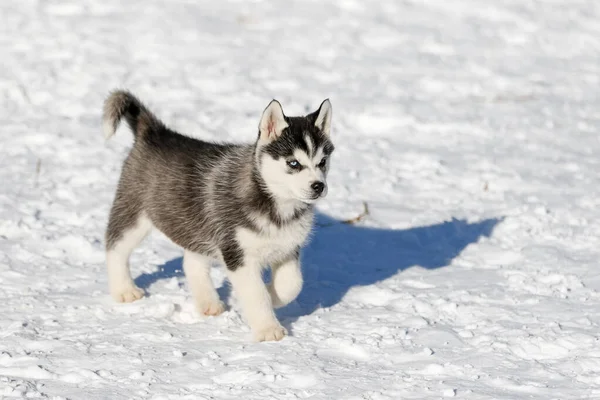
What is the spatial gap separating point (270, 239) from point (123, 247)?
1108 millimetres

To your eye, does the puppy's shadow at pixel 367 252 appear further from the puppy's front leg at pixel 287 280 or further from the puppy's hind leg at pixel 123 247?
the puppy's hind leg at pixel 123 247

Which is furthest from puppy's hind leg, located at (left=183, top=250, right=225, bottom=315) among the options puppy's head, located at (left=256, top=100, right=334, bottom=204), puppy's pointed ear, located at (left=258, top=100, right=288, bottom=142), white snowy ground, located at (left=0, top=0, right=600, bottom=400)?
puppy's pointed ear, located at (left=258, top=100, right=288, bottom=142)

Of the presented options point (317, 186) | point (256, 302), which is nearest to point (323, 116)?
point (317, 186)

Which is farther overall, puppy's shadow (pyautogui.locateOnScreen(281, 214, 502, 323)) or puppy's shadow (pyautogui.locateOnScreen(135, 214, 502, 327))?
puppy's shadow (pyautogui.locateOnScreen(281, 214, 502, 323))

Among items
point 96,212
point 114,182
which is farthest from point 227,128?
point 96,212

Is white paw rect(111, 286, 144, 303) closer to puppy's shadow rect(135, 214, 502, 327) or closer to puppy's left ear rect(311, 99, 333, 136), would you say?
puppy's shadow rect(135, 214, 502, 327)

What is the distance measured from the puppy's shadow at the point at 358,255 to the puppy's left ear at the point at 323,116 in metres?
1.12

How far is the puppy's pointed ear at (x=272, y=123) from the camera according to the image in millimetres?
5184

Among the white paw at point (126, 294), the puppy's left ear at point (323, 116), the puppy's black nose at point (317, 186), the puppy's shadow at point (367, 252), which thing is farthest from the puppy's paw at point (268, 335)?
the puppy's left ear at point (323, 116)

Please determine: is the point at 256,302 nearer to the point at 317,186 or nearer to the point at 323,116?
the point at 317,186

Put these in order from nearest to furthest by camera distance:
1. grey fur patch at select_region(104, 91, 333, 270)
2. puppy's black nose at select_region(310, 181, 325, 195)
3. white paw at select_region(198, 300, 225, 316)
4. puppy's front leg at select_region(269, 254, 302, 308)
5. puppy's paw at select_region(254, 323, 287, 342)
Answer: puppy's black nose at select_region(310, 181, 325, 195), puppy's paw at select_region(254, 323, 287, 342), grey fur patch at select_region(104, 91, 333, 270), puppy's front leg at select_region(269, 254, 302, 308), white paw at select_region(198, 300, 225, 316)

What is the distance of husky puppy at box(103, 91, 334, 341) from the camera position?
5160mm

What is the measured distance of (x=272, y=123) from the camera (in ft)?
17.1

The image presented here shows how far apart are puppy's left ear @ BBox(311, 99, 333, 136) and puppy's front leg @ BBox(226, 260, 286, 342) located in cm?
85
